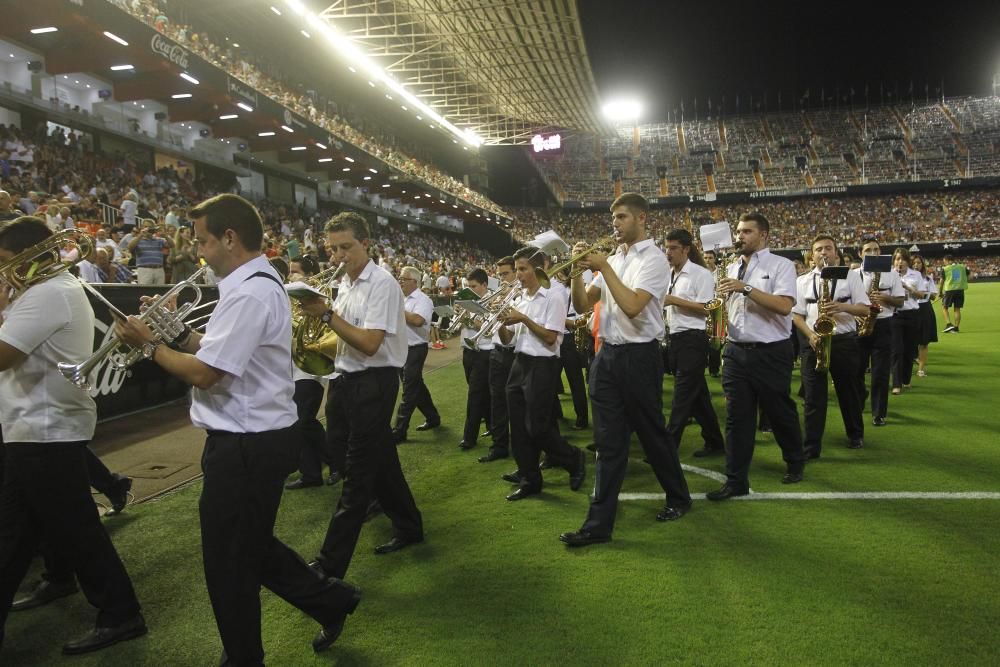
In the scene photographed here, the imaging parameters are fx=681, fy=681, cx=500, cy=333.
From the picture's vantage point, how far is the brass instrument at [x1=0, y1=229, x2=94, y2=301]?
3229mm

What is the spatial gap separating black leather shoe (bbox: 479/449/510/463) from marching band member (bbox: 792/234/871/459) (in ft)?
9.51

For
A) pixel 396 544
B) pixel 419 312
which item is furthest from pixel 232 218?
pixel 419 312

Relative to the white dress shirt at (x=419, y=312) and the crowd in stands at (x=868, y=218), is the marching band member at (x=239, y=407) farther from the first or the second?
the crowd in stands at (x=868, y=218)

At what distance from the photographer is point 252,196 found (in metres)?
28.2

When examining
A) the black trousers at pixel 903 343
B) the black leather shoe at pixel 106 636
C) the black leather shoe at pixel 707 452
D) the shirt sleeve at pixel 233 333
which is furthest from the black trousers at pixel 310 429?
the black trousers at pixel 903 343

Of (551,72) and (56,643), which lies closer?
(56,643)

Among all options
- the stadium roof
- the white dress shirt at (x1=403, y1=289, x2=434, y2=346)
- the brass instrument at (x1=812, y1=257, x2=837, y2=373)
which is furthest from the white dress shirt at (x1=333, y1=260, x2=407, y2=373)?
the stadium roof

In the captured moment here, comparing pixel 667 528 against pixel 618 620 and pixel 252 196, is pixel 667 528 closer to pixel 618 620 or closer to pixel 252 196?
pixel 618 620

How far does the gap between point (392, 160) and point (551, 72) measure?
10301 mm

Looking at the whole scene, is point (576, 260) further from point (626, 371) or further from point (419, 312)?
point (419, 312)

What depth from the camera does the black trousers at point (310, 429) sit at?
596 centimetres

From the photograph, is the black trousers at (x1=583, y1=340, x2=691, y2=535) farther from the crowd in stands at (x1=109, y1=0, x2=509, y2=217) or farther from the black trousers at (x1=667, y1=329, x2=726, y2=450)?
the crowd in stands at (x1=109, y1=0, x2=509, y2=217)

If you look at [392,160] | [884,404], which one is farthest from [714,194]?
[884,404]

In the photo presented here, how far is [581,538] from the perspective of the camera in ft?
14.3
